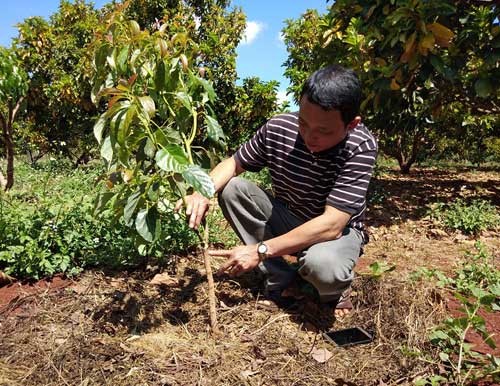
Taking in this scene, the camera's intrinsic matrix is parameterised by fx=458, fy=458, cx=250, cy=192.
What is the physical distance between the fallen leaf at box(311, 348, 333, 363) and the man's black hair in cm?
92

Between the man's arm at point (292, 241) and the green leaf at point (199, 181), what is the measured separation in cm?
40

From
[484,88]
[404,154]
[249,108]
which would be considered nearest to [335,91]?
[484,88]

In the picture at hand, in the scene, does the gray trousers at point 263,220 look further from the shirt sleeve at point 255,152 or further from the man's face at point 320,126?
the man's face at point 320,126

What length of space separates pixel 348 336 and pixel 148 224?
3.29 ft

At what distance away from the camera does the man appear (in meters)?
1.74

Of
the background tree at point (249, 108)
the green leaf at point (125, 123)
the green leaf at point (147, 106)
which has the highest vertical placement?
the background tree at point (249, 108)

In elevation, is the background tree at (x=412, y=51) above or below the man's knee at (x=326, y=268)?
above

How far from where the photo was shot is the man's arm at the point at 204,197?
1.78m

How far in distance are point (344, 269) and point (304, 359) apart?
41 cm

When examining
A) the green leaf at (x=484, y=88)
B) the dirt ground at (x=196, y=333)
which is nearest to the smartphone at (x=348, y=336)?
the dirt ground at (x=196, y=333)

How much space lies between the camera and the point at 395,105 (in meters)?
4.19

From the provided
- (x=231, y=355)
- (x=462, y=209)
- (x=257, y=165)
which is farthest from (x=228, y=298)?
(x=462, y=209)

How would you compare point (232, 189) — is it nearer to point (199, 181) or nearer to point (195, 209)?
point (195, 209)

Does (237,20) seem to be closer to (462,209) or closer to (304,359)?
(462,209)
